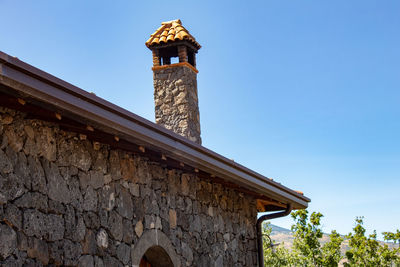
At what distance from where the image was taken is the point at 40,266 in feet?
13.3

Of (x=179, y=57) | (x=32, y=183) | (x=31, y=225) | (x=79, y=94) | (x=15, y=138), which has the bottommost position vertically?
(x=31, y=225)

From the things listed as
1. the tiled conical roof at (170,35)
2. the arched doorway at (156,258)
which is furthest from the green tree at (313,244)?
the arched doorway at (156,258)

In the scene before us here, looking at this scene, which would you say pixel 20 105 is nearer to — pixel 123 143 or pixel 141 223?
pixel 123 143

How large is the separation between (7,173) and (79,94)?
28.7 inches

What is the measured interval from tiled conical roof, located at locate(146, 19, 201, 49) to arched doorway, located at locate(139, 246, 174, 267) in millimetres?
5078

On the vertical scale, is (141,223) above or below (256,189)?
below

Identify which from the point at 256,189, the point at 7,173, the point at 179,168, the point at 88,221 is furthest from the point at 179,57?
the point at 7,173

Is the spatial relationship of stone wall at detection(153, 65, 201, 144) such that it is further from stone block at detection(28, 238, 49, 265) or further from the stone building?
stone block at detection(28, 238, 49, 265)

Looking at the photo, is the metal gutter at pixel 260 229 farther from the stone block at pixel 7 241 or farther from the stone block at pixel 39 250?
the stone block at pixel 7 241

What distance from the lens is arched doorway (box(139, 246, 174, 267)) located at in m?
5.69

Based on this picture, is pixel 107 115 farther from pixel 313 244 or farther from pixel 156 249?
pixel 313 244

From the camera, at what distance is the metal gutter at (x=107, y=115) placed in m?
3.42

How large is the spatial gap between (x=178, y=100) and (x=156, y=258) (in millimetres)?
4285

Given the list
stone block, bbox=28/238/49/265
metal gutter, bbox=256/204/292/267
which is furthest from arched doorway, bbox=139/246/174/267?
metal gutter, bbox=256/204/292/267
